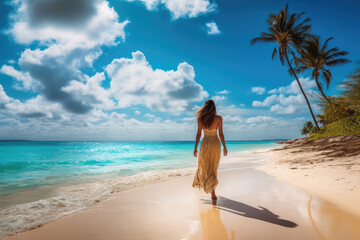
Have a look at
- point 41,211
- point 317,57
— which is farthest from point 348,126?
point 41,211

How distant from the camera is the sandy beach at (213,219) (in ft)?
7.46

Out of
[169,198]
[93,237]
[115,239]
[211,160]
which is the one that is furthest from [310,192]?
[93,237]

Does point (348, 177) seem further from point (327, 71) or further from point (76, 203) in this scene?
point (327, 71)

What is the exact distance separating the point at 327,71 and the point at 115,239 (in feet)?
96.6

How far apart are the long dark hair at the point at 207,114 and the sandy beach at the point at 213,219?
162cm

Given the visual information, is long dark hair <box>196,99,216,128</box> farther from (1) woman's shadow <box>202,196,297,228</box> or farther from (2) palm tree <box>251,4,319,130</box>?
(2) palm tree <box>251,4,319,130</box>

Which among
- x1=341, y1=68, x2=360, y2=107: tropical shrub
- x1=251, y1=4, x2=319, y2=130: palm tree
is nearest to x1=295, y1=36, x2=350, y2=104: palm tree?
x1=251, y1=4, x2=319, y2=130: palm tree

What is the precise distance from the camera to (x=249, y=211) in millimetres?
2977

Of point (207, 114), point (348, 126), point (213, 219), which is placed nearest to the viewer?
point (213, 219)

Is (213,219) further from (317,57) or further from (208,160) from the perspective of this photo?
(317,57)

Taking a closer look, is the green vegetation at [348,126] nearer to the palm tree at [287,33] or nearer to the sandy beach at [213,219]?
the palm tree at [287,33]

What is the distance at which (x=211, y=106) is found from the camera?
390 cm

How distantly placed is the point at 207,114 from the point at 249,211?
1946 mm

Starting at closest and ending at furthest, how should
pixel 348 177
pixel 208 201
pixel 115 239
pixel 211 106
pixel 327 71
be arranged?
pixel 115 239 < pixel 208 201 < pixel 211 106 < pixel 348 177 < pixel 327 71
